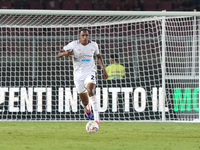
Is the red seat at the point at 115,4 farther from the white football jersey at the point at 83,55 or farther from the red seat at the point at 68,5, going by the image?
the white football jersey at the point at 83,55

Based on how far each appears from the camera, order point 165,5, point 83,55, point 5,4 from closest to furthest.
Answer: point 83,55, point 5,4, point 165,5

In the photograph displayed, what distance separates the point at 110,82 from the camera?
10.6 meters

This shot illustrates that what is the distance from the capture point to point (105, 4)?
60.5ft

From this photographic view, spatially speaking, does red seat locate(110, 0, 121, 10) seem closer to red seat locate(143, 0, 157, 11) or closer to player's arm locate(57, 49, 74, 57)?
red seat locate(143, 0, 157, 11)

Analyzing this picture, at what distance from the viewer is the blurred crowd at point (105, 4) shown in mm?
18047

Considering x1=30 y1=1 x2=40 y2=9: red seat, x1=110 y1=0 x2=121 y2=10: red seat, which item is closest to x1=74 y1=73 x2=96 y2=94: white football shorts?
x1=30 y1=1 x2=40 y2=9: red seat

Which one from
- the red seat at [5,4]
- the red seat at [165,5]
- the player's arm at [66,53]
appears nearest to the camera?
the player's arm at [66,53]

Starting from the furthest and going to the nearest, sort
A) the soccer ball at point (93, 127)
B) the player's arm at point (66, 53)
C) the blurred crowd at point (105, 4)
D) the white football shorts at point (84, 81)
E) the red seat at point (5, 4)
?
1. the blurred crowd at point (105, 4)
2. the red seat at point (5, 4)
3. the white football shorts at point (84, 81)
4. the player's arm at point (66, 53)
5. the soccer ball at point (93, 127)

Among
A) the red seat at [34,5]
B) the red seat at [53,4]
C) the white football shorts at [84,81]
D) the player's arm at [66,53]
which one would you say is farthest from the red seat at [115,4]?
the player's arm at [66,53]

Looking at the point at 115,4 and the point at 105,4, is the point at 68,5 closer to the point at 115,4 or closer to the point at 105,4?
the point at 105,4

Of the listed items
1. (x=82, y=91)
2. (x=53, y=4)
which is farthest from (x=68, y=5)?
(x=82, y=91)

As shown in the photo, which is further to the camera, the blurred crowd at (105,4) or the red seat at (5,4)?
the blurred crowd at (105,4)

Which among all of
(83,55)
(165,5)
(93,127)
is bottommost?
(93,127)

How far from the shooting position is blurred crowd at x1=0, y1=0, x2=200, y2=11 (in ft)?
59.2
